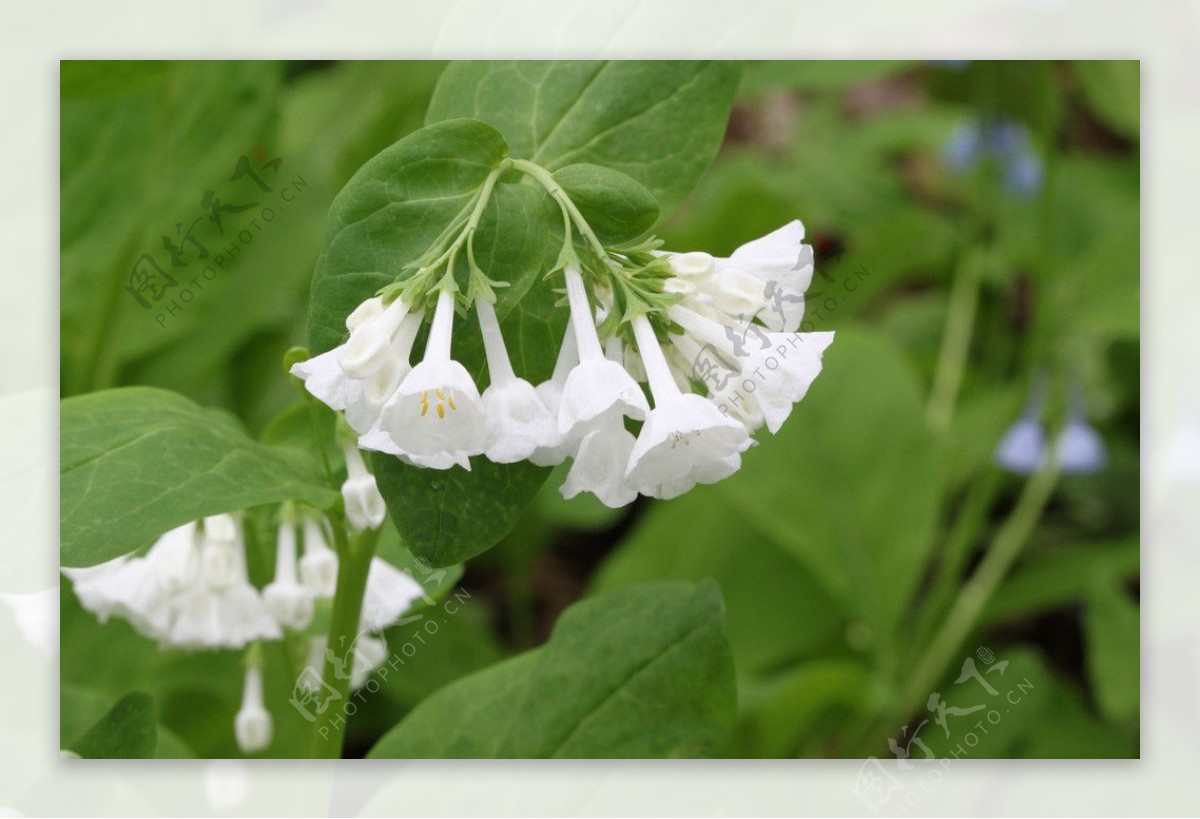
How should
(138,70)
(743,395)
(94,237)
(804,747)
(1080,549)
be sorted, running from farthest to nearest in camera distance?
(1080,549) → (804,747) → (94,237) → (138,70) → (743,395)

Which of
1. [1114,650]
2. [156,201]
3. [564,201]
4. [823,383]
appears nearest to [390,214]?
[564,201]

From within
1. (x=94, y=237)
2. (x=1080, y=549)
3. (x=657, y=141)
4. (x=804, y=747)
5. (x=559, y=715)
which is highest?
(x=657, y=141)

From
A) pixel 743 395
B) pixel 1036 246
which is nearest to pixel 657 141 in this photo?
pixel 743 395

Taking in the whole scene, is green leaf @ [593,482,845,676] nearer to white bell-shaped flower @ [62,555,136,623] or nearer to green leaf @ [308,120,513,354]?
white bell-shaped flower @ [62,555,136,623]

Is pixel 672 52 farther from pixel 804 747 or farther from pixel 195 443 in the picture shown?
pixel 804 747

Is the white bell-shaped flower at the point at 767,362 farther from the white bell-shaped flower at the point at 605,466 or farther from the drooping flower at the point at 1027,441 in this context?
the drooping flower at the point at 1027,441

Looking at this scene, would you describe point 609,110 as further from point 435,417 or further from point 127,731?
point 127,731

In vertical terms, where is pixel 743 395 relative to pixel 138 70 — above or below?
below

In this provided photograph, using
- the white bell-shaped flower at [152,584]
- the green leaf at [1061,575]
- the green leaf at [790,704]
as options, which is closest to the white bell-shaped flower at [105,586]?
the white bell-shaped flower at [152,584]
